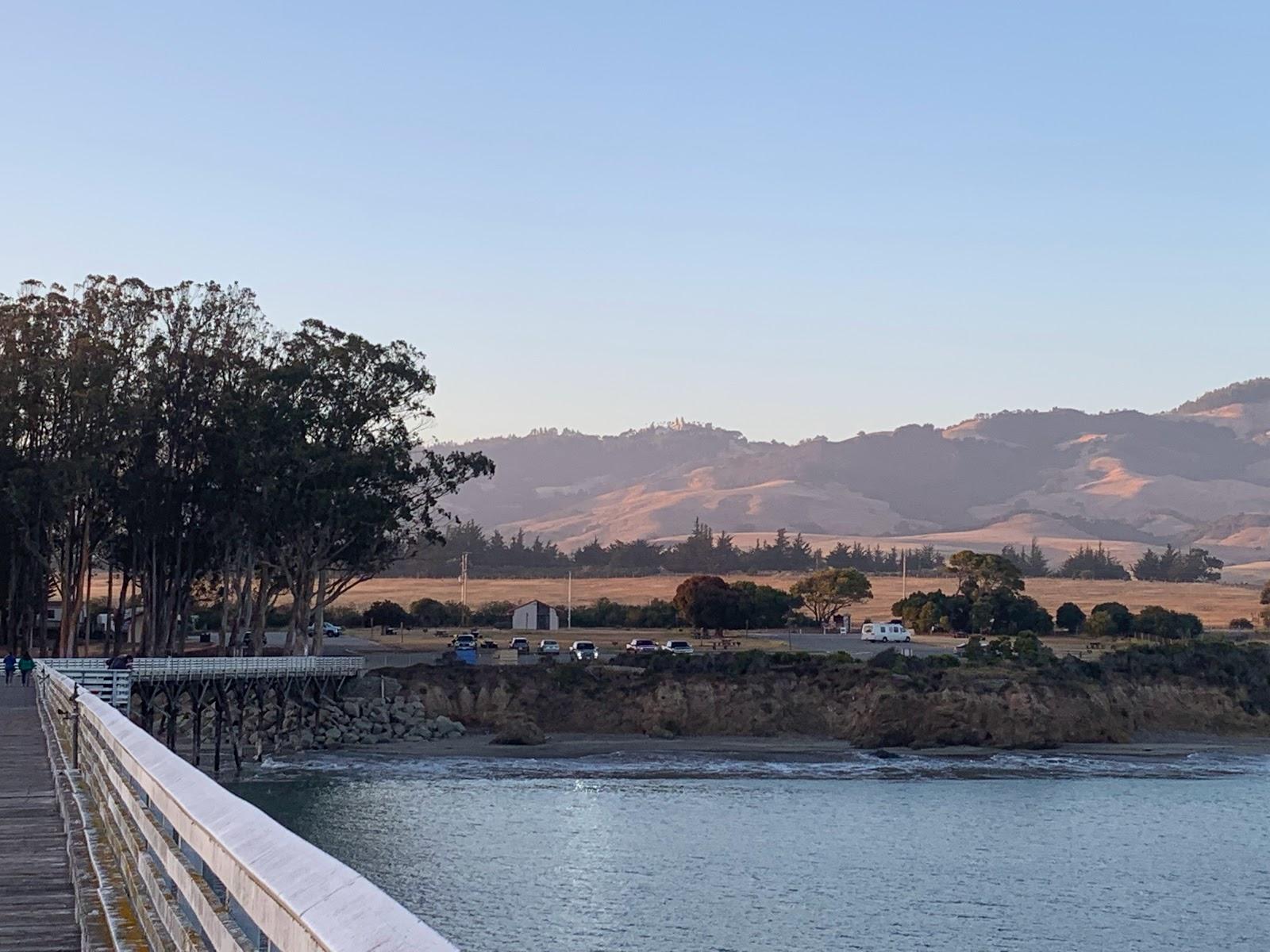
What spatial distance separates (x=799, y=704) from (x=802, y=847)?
27577 mm

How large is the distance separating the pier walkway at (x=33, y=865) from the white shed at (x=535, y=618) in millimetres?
94033

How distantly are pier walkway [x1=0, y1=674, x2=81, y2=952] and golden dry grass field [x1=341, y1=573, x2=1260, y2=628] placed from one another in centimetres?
12542

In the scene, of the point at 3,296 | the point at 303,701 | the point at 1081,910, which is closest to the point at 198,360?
the point at 3,296

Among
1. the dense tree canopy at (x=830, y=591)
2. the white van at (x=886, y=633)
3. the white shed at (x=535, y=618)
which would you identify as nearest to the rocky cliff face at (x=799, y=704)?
the white van at (x=886, y=633)

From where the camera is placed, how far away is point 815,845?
4362 cm

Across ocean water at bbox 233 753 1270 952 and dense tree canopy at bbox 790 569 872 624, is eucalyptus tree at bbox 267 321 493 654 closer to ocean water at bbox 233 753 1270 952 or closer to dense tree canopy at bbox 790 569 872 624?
ocean water at bbox 233 753 1270 952

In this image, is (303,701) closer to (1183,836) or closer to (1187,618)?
(1183,836)

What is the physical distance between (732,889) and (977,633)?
245ft

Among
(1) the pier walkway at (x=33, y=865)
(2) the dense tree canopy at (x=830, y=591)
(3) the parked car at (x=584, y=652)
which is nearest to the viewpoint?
(1) the pier walkway at (x=33, y=865)

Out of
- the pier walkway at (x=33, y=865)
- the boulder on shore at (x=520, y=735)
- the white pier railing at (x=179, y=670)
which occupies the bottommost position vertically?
the boulder on shore at (x=520, y=735)

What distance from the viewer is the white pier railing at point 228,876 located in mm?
3172

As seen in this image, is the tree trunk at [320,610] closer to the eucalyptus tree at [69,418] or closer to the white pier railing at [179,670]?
the white pier railing at [179,670]

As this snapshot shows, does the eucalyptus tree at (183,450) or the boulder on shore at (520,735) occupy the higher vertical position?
the eucalyptus tree at (183,450)

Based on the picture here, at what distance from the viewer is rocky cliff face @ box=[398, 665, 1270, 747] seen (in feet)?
226
